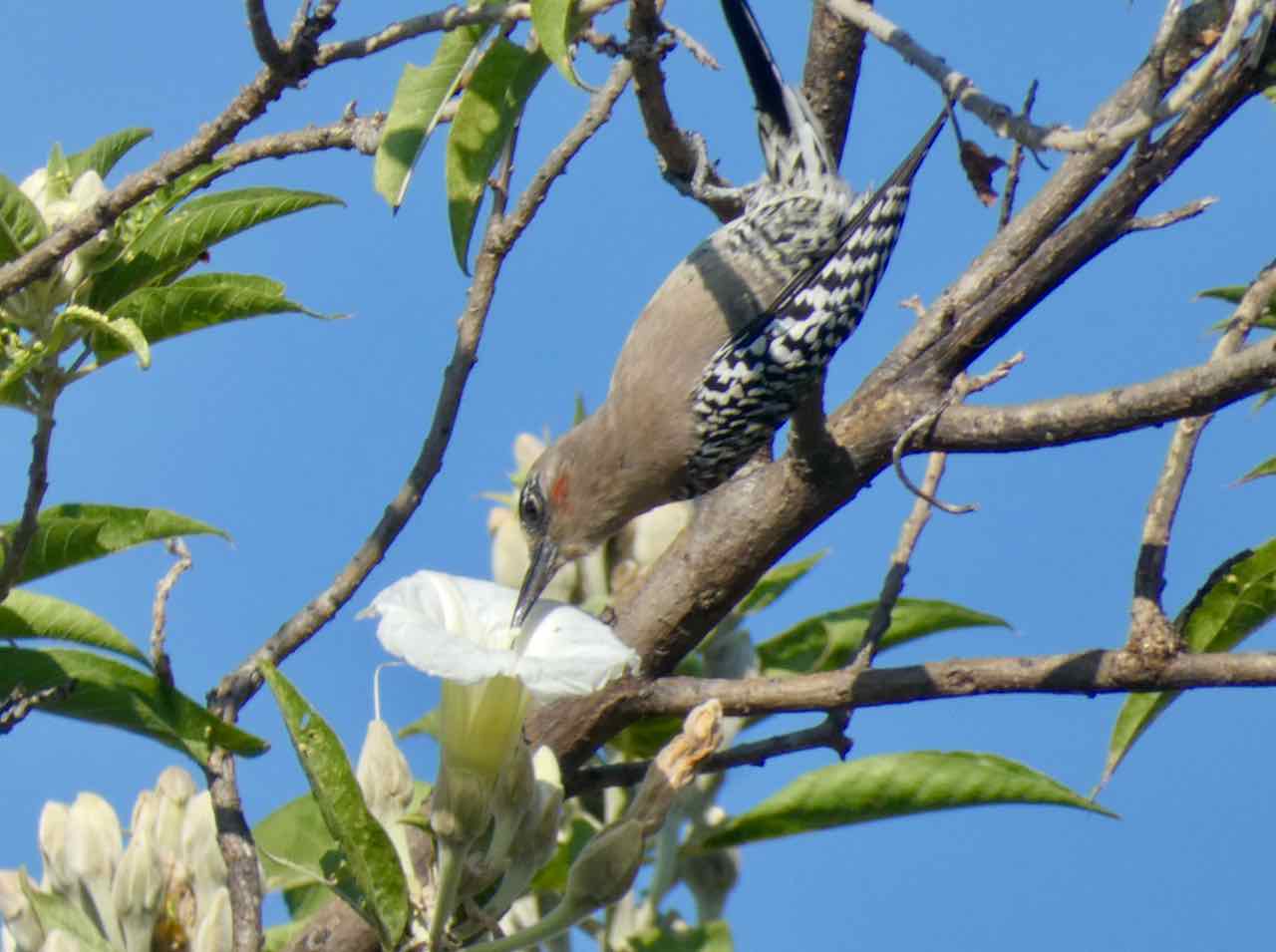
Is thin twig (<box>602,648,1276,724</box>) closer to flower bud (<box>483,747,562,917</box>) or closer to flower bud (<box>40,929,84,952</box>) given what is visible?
flower bud (<box>483,747,562,917</box>)

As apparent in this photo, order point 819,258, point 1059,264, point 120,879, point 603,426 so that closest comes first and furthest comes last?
point 120,879 < point 1059,264 < point 819,258 < point 603,426

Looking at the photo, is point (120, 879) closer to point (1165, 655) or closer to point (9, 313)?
point (9, 313)

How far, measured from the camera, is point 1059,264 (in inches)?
135

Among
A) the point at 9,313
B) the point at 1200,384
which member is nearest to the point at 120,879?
the point at 9,313

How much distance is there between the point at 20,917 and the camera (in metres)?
2.66

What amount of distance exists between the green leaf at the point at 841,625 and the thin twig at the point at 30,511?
1.79m

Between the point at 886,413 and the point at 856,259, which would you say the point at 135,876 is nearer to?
the point at 886,413

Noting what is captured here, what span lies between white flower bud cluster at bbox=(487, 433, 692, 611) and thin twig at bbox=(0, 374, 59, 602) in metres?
1.54

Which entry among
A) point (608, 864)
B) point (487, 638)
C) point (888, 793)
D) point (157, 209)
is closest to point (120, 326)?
point (157, 209)

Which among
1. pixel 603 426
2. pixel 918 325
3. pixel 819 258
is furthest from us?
pixel 603 426

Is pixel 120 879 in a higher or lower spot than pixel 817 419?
lower

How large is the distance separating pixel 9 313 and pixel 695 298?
9.38ft

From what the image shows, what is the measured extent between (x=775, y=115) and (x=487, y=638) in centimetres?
311

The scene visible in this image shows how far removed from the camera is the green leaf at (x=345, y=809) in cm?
241
